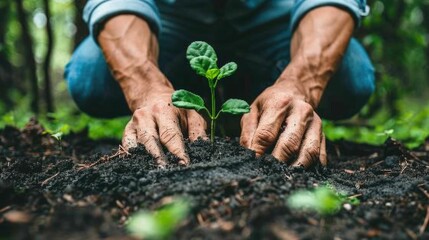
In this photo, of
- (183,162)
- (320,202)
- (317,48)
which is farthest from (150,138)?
(317,48)

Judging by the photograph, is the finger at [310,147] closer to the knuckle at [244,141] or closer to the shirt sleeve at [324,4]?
the knuckle at [244,141]

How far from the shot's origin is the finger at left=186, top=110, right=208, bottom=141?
1.70m

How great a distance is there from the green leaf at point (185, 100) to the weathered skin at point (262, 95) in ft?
0.47

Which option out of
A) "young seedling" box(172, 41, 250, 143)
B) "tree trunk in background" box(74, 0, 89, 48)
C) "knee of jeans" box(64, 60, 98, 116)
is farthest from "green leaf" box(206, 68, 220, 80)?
"tree trunk in background" box(74, 0, 89, 48)

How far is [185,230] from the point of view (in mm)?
986

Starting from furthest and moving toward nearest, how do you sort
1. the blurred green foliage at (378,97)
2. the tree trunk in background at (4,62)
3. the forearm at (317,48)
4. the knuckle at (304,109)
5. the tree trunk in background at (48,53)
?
the tree trunk in background at (4,62) < the tree trunk in background at (48,53) < the blurred green foliage at (378,97) < the forearm at (317,48) < the knuckle at (304,109)

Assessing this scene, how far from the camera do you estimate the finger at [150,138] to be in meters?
1.53

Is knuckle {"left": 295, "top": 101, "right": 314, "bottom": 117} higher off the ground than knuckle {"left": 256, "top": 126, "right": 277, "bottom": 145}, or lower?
higher

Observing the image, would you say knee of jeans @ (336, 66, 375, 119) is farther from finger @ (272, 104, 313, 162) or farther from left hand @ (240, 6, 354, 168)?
finger @ (272, 104, 313, 162)

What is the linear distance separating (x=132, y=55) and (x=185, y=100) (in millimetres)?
731

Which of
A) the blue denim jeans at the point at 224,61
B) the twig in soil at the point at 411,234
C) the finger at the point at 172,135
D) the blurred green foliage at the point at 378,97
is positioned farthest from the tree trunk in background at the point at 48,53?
the twig in soil at the point at 411,234

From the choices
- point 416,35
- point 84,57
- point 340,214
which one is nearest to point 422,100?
point 416,35

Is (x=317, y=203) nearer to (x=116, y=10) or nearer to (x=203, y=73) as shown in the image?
(x=203, y=73)

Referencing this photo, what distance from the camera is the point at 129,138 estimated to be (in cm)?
170
